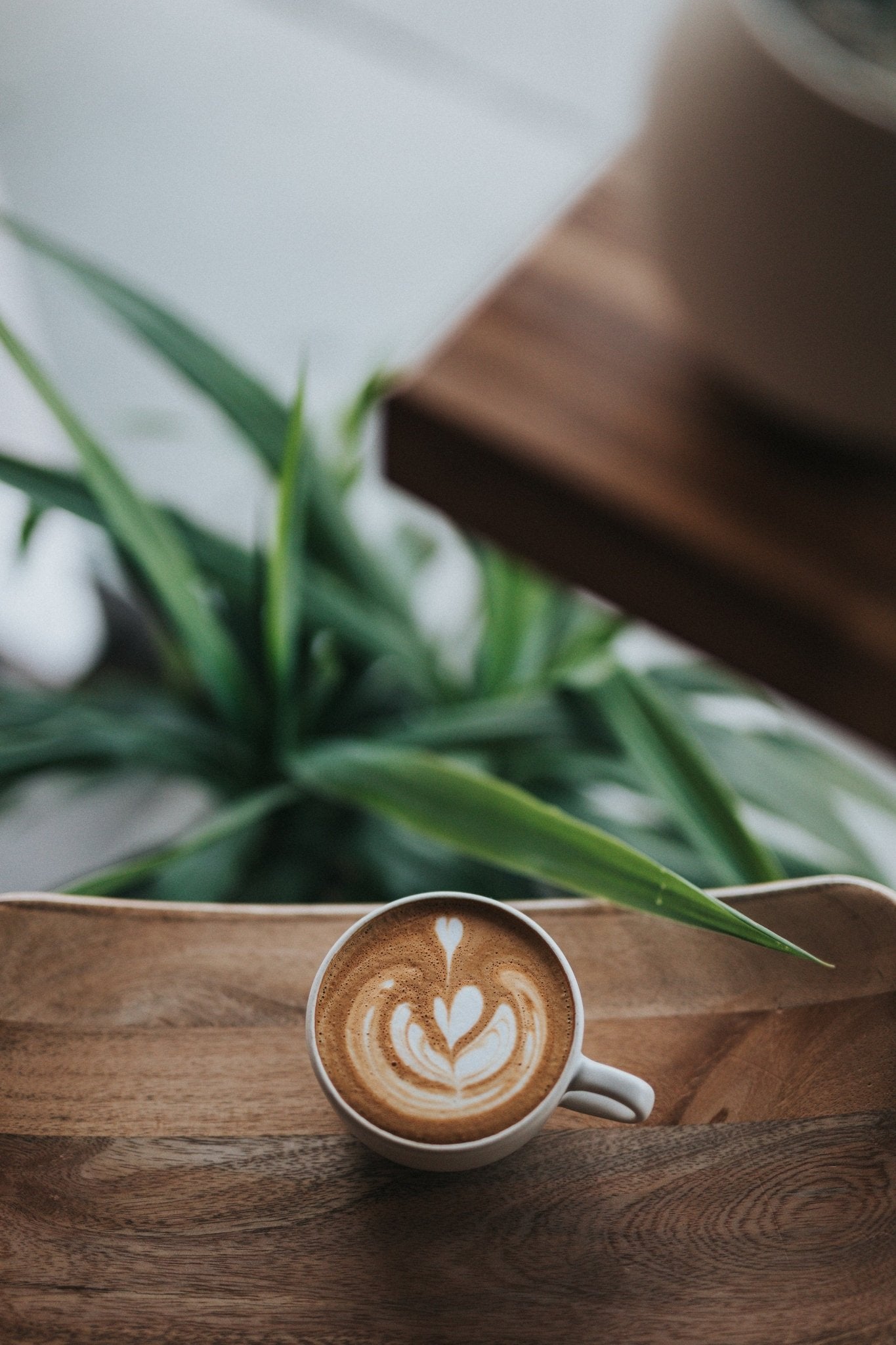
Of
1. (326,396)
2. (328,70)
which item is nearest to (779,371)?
(326,396)

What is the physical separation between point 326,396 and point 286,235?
1.05ft

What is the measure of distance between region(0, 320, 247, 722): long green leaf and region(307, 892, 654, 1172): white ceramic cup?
1.12ft

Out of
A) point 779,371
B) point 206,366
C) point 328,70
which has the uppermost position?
point 779,371

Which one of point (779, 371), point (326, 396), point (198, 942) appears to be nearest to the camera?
point (198, 942)

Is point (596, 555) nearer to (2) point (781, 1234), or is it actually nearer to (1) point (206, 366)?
(1) point (206, 366)

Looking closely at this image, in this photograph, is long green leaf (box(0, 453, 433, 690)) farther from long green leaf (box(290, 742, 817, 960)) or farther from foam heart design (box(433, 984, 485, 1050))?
foam heart design (box(433, 984, 485, 1050))

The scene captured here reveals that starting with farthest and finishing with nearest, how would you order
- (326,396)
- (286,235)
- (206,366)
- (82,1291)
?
(286,235)
(326,396)
(206,366)
(82,1291)

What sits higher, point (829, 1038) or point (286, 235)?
point (829, 1038)

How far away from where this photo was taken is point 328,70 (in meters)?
1.89

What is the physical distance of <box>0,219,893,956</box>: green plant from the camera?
0.70 m

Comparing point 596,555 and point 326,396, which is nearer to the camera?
point 596,555

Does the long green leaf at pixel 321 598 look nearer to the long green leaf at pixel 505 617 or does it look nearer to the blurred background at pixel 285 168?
the long green leaf at pixel 505 617

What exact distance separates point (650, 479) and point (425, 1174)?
1.50ft

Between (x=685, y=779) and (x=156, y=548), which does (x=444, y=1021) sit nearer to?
(x=685, y=779)
